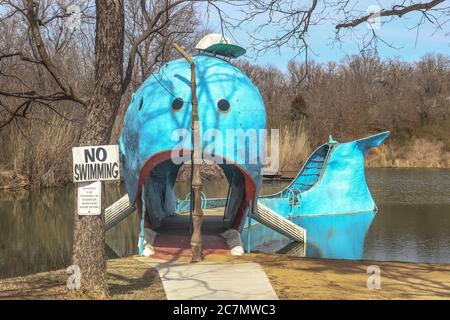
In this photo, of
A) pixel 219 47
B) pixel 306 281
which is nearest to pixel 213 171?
pixel 219 47

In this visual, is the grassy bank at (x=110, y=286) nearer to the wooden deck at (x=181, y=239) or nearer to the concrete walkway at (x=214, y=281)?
the concrete walkway at (x=214, y=281)

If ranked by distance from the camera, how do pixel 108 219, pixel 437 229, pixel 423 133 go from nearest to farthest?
pixel 108 219, pixel 437 229, pixel 423 133

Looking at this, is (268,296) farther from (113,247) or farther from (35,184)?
(35,184)

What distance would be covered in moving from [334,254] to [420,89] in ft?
146

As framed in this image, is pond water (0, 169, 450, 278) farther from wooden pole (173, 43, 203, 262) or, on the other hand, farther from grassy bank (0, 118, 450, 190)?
wooden pole (173, 43, 203, 262)

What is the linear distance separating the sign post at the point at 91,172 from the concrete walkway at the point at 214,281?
137 cm

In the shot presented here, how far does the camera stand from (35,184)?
2645 centimetres

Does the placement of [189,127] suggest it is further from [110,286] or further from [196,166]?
[110,286]

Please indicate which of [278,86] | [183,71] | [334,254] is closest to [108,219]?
[183,71]

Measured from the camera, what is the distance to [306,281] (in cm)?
716

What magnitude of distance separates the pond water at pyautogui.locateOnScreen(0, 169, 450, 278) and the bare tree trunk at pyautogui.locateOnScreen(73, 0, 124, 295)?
6473mm
